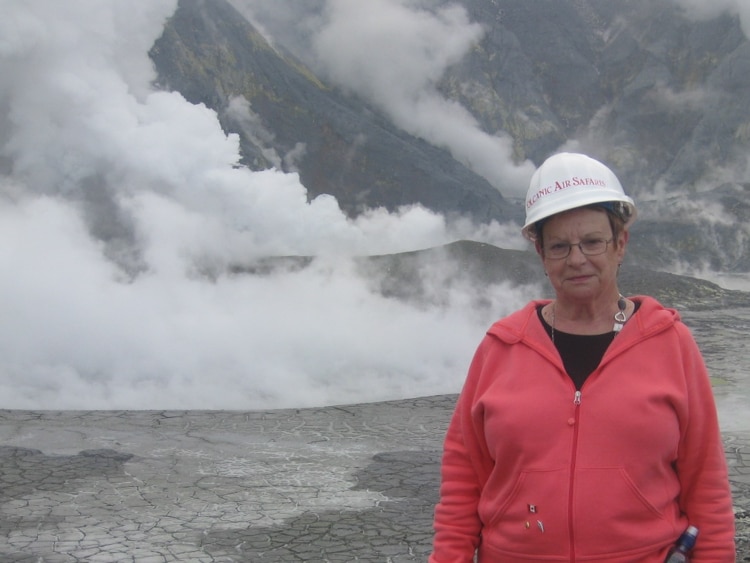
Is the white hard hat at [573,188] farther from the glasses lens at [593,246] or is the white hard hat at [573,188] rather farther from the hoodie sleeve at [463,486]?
the hoodie sleeve at [463,486]

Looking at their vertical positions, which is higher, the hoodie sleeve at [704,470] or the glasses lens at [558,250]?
the glasses lens at [558,250]

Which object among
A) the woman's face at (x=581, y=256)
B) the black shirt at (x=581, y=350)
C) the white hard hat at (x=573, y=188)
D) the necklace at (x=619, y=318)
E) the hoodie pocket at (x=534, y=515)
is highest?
the white hard hat at (x=573, y=188)

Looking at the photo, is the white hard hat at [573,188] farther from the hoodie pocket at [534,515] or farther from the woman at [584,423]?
the hoodie pocket at [534,515]

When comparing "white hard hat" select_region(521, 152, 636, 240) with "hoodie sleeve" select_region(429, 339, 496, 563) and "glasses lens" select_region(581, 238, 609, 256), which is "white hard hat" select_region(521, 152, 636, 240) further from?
"hoodie sleeve" select_region(429, 339, 496, 563)

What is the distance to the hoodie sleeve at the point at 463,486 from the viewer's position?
5.75ft

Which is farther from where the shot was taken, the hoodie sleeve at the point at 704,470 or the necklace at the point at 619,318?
the necklace at the point at 619,318

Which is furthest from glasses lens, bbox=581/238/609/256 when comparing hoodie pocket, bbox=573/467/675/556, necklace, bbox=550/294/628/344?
hoodie pocket, bbox=573/467/675/556

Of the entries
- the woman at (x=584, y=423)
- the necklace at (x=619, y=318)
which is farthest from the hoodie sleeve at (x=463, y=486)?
the necklace at (x=619, y=318)

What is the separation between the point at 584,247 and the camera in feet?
5.65

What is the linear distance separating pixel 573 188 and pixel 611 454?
48 centimetres

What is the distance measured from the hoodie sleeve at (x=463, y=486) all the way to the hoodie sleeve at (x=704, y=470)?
0.37 meters

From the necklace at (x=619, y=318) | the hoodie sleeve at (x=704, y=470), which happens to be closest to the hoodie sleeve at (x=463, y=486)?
the necklace at (x=619, y=318)

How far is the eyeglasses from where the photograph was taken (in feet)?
5.64

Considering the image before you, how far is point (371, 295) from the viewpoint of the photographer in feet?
46.1
